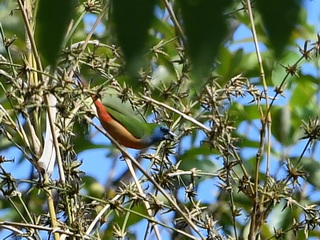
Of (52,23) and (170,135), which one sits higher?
(170,135)

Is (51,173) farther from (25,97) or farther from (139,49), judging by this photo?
(139,49)

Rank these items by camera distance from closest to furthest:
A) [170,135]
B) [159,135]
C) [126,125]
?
[170,135] < [159,135] < [126,125]

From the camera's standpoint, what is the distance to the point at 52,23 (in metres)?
0.37

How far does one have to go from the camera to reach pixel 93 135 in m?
2.26

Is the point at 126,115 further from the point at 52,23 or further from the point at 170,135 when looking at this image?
the point at 52,23

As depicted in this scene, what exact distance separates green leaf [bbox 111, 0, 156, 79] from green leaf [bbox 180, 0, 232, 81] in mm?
20

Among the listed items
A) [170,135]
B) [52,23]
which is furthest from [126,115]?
[52,23]

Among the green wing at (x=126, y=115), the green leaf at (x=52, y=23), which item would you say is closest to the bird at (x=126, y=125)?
the green wing at (x=126, y=115)

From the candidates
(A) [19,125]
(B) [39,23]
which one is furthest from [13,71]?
(B) [39,23]

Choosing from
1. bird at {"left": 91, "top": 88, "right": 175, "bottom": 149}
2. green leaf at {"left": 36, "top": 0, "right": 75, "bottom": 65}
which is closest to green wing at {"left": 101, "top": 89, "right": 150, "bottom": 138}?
bird at {"left": 91, "top": 88, "right": 175, "bottom": 149}

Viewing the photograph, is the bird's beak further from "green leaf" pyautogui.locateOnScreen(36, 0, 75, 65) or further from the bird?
"green leaf" pyautogui.locateOnScreen(36, 0, 75, 65)

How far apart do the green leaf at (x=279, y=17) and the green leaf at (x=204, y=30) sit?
20 millimetres

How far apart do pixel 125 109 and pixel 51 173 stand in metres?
0.29

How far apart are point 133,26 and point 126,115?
1.26m
